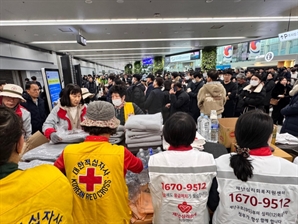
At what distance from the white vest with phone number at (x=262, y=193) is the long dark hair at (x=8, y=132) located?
939 mm

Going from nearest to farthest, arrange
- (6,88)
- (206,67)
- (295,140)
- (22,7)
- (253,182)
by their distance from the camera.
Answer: (253,182) < (295,140) < (6,88) < (22,7) < (206,67)

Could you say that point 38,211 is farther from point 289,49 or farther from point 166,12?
point 289,49

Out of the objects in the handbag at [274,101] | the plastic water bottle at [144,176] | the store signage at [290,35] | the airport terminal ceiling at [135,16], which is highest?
the airport terminal ceiling at [135,16]

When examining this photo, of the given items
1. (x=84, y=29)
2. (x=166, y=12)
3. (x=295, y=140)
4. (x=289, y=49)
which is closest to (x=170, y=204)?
(x=295, y=140)

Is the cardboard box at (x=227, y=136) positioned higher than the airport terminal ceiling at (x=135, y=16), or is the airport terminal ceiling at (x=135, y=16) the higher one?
the airport terminal ceiling at (x=135, y=16)

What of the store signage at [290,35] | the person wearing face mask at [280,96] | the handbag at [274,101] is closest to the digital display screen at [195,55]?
the store signage at [290,35]

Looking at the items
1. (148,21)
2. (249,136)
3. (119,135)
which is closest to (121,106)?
(119,135)

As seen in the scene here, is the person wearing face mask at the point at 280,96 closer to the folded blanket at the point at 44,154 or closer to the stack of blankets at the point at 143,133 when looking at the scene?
the stack of blankets at the point at 143,133

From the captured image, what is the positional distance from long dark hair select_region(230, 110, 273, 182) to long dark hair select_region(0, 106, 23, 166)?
0.98m

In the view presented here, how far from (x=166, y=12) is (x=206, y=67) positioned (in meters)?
8.10

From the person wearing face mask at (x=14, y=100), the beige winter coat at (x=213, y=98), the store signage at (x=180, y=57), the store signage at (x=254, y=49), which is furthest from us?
the store signage at (x=180, y=57)

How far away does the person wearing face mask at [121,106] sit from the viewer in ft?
6.95

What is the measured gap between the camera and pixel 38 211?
2.02ft

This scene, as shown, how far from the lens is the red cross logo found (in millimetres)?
931
